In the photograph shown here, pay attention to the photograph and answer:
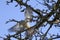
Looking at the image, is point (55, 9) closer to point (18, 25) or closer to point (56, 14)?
point (56, 14)

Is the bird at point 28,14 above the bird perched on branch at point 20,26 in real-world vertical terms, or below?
above

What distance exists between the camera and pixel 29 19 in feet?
8.42

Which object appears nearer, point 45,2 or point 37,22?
point 37,22

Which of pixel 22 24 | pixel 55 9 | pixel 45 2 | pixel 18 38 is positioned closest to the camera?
pixel 55 9

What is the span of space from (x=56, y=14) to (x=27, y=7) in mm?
383

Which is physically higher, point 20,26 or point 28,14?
point 28,14

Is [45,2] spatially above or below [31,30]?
above

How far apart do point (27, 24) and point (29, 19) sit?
0.07 meters

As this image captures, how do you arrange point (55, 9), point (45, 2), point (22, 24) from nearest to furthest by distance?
point (55, 9)
point (22, 24)
point (45, 2)

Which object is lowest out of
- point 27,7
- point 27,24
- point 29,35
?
point 29,35

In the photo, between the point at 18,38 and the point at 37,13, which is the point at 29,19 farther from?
the point at 18,38

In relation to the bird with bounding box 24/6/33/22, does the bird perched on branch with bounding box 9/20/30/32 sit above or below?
below

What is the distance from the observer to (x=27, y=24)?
2.55m

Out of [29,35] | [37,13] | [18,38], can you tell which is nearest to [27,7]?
[37,13]
